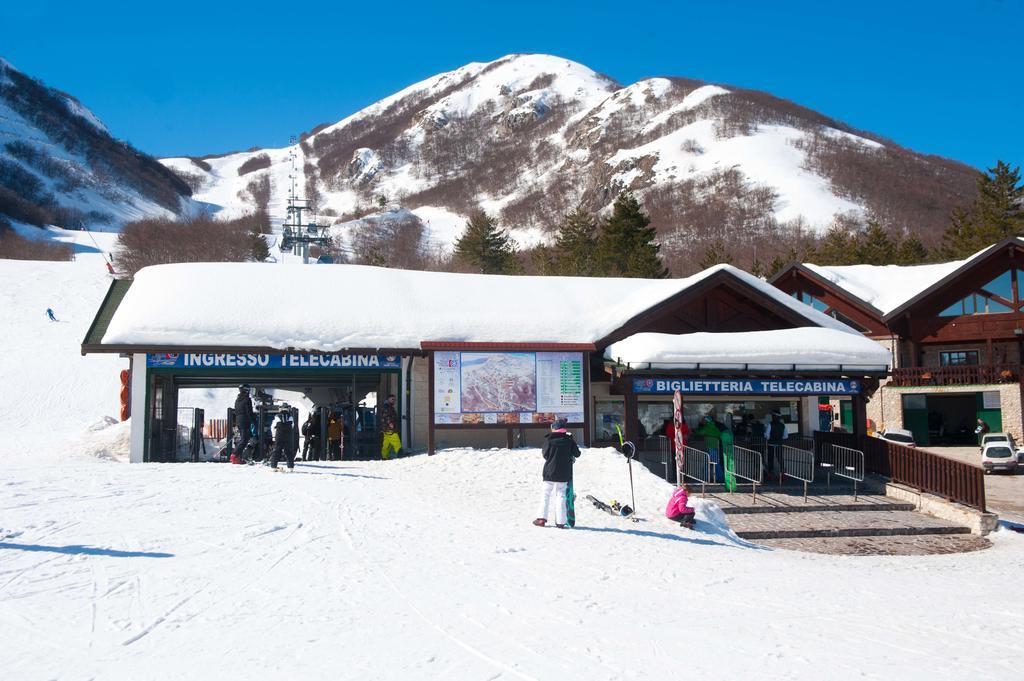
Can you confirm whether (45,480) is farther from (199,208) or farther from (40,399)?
(199,208)

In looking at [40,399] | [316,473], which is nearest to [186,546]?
[316,473]

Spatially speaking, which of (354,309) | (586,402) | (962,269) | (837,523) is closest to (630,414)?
(586,402)

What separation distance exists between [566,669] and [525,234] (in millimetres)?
123618

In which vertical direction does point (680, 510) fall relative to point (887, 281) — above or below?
below

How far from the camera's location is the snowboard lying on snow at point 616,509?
12789mm

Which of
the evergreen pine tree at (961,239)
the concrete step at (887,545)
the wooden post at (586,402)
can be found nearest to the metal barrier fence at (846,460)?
the concrete step at (887,545)

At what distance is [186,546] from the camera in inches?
336

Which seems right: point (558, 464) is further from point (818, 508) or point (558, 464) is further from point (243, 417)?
point (243, 417)

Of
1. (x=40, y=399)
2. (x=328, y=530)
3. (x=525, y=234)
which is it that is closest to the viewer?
(x=328, y=530)

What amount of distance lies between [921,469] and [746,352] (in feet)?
13.7

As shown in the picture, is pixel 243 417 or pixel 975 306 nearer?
pixel 243 417

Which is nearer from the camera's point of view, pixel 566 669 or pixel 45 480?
pixel 566 669

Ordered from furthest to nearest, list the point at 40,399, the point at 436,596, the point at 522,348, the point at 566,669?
the point at 40,399, the point at 522,348, the point at 436,596, the point at 566,669

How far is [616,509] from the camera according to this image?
42.4ft
